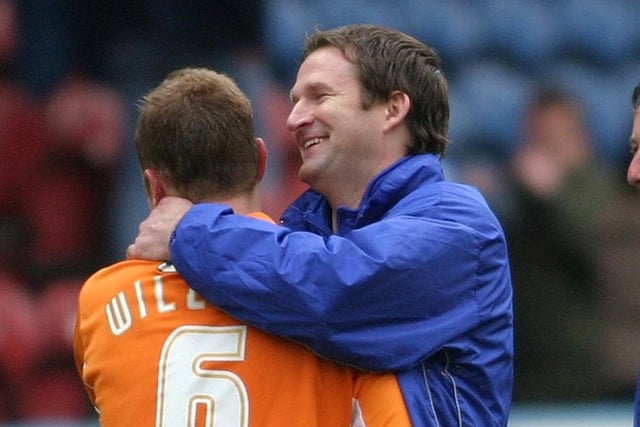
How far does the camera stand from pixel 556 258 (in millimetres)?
6141

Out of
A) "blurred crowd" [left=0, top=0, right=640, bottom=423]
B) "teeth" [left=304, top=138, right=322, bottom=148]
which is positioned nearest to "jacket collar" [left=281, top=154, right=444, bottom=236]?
"teeth" [left=304, top=138, right=322, bottom=148]

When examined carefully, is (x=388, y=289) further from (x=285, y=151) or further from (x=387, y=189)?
(x=285, y=151)

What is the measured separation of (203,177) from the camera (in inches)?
112

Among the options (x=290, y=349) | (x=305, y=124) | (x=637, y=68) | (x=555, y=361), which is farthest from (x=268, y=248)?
(x=637, y=68)

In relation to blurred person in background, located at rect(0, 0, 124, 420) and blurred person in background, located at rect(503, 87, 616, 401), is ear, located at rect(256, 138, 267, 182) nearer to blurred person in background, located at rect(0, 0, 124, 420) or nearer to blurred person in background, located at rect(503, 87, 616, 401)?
blurred person in background, located at rect(503, 87, 616, 401)

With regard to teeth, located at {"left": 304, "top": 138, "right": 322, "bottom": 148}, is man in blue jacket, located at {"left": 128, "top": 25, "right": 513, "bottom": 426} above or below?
below

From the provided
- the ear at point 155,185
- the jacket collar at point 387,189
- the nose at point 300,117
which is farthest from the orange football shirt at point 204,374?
the nose at point 300,117

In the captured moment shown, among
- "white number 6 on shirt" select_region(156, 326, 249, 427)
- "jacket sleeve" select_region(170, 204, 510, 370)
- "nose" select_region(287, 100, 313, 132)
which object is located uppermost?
"nose" select_region(287, 100, 313, 132)

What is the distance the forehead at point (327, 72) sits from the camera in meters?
3.10

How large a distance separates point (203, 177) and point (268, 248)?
0.69 feet

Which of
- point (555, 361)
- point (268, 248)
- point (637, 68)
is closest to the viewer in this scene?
point (268, 248)

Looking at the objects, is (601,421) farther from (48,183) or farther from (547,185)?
(48,183)

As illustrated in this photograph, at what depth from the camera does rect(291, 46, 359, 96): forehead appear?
310cm

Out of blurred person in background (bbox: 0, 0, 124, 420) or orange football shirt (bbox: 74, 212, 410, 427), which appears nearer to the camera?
→ orange football shirt (bbox: 74, 212, 410, 427)
